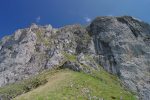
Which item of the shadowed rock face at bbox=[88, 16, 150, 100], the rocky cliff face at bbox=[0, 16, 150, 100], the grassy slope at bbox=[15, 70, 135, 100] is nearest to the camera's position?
the grassy slope at bbox=[15, 70, 135, 100]

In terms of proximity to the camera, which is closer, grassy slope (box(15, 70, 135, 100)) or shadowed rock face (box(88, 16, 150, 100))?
grassy slope (box(15, 70, 135, 100))

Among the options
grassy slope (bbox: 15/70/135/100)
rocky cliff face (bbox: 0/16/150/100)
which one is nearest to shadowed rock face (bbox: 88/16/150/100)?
rocky cliff face (bbox: 0/16/150/100)

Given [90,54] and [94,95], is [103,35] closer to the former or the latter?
[90,54]

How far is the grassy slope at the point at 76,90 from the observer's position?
94.2 m

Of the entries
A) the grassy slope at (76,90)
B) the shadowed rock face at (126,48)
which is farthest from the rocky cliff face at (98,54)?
the grassy slope at (76,90)

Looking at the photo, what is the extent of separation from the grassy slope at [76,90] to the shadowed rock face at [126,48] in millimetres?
14582

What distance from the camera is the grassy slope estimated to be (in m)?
94.2

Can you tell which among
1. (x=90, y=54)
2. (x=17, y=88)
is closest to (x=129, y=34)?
(x=90, y=54)

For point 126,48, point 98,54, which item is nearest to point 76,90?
point 126,48

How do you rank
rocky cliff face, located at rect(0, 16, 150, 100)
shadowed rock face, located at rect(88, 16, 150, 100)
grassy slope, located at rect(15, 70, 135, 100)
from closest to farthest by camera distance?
grassy slope, located at rect(15, 70, 135, 100), shadowed rock face, located at rect(88, 16, 150, 100), rocky cliff face, located at rect(0, 16, 150, 100)

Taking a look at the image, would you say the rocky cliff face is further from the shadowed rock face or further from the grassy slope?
the grassy slope

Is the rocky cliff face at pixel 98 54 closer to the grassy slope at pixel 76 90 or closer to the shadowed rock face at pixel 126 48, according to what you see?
the shadowed rock face at pixel 126 48

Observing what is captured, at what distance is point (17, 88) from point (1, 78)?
139 ft

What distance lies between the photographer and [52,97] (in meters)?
91.7
